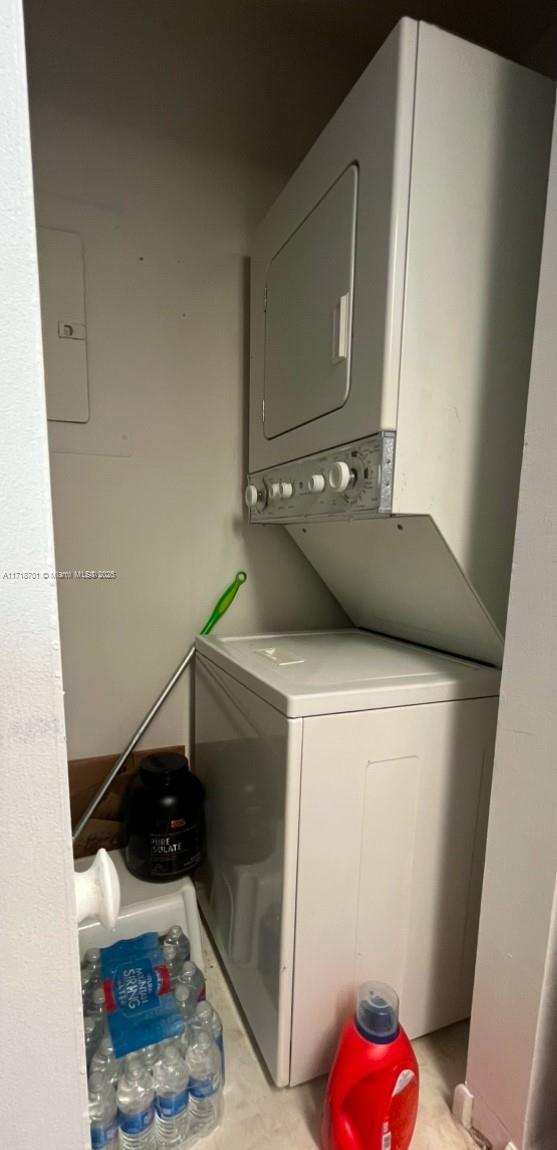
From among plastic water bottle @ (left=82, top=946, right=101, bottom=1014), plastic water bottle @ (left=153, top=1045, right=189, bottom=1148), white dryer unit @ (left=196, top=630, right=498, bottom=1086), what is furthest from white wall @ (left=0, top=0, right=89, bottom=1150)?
plastic water bottle @ (left=82, top=946, right=101, bottom=1014)

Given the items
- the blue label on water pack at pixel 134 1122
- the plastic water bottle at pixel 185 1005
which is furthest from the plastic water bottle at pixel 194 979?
the blue label on water pack at pixel 134 1122

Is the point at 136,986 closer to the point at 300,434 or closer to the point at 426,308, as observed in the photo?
the point at 300,434

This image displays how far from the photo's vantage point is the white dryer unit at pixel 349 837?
3.42 feet

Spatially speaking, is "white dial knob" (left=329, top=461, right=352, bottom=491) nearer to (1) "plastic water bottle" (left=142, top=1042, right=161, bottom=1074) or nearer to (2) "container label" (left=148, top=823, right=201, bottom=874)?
(2) "container label" (left=148, top=823, right=201, bottom=874)

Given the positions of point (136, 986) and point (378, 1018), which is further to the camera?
point (136, 986)

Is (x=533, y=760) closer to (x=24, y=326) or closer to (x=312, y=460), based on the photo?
(x=312, y=460)

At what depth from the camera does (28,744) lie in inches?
18.4

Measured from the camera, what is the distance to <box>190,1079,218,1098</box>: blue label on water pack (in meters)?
1.08

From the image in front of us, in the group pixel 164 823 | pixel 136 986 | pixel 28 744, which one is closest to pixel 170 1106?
pixel 136 986

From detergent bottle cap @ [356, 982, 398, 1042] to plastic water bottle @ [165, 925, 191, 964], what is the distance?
1.78 ft

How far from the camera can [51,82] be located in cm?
145

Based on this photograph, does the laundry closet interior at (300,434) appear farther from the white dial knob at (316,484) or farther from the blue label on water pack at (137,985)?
the blue label on water pack at (137,985)

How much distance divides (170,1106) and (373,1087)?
42 cm

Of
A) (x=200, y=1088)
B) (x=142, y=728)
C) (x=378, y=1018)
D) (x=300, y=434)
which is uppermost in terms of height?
(x=300, y=434)
